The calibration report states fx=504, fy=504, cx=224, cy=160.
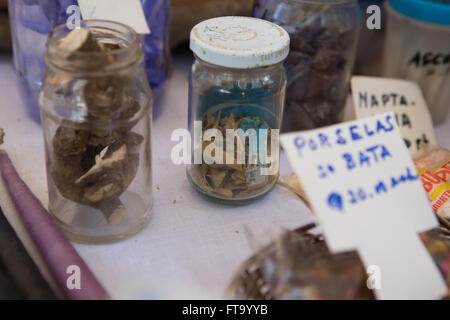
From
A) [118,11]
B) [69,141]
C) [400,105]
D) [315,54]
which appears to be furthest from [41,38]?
[400,105]

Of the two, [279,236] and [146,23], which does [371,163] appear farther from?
[146,23]

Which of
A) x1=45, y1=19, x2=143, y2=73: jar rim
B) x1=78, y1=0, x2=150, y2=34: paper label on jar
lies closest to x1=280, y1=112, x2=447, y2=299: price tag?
x1=45, y1=19, x2=143, y2=73: jar rim

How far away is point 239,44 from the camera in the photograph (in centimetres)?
50

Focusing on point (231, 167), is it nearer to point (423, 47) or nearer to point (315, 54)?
point (315, 54)

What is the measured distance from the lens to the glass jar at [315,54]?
630mm

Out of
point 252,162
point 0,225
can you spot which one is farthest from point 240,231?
point 0,225

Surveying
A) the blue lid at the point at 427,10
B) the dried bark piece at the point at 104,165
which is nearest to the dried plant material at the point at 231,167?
the dried bark piece at the point at 104,165

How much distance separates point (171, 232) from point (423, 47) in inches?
17.4

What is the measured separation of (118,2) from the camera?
23.4 inches

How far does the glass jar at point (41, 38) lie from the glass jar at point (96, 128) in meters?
0.13

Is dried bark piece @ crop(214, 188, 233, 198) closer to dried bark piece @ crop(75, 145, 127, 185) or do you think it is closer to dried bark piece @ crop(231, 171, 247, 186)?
dried bark piece @ crop(231, 171, 247, 186)

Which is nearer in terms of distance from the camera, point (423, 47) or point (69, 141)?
point (69, 141)

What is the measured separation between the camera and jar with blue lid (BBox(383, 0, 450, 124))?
0.68 metres

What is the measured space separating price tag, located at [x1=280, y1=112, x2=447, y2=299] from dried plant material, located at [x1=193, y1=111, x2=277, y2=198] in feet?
0.40
